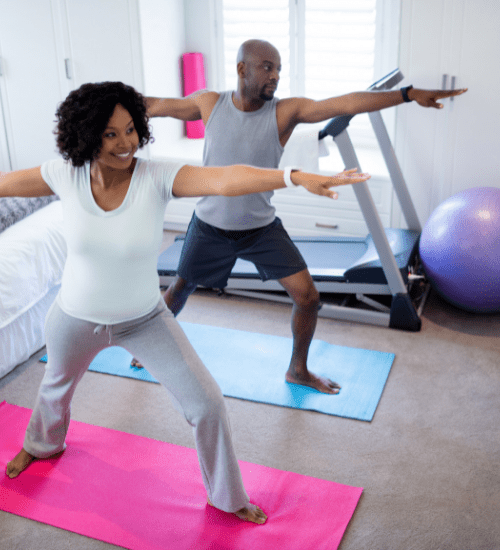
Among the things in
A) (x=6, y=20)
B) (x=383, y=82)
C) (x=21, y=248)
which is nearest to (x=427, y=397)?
(x=383, y=82)

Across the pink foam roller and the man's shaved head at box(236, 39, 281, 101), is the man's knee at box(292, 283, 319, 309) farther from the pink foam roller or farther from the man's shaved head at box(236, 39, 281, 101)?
the pink foam roller

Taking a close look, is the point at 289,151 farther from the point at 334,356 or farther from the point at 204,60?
the point at 204,60

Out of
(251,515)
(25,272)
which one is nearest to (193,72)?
(25,272)

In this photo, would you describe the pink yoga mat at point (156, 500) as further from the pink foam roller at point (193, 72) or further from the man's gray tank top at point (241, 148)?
the pink foam roller at point (193, 72)

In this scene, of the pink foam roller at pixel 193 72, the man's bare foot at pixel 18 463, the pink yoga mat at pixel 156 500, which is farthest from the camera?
the pink foam roller at pixel 193 72

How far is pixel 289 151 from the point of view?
2.96 m

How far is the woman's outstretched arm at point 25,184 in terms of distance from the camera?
73.4 inches

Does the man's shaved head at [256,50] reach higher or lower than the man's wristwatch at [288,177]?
higher

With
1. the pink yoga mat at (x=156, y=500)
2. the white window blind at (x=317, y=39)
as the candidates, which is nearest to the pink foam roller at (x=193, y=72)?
the white window blind at (x=317, y=39)

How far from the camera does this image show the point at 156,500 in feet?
7.09

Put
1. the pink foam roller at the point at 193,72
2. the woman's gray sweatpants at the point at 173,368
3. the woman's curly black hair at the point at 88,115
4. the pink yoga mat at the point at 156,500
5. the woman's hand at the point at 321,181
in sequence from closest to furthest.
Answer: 1. the woman's hand at the point at 321,181
2. the woman's curly black hair at the point at 88,115
3. the woman's gray sweatpants at the point at 173,368
4. the pink yoga mat at the point at 156,500
5. the pink foam roller at the point at 193,72

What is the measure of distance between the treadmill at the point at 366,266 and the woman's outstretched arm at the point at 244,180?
1304 mm

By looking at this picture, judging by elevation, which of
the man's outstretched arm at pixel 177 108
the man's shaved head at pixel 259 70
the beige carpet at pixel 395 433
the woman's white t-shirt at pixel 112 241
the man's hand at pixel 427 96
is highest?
the man's shaved head at pixel 259 70

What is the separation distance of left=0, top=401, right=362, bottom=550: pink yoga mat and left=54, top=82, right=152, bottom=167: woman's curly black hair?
113 cm
